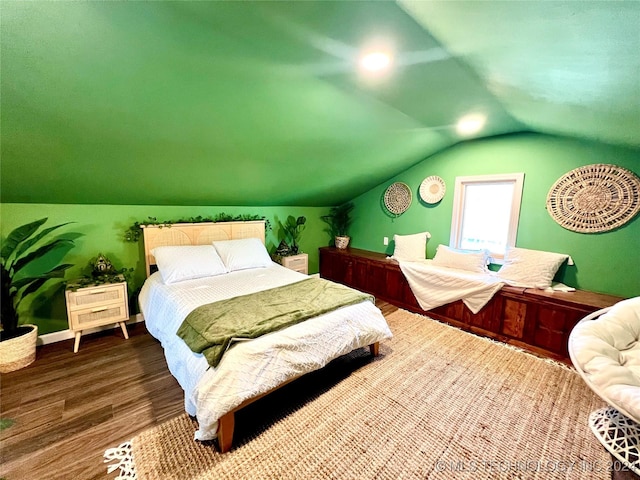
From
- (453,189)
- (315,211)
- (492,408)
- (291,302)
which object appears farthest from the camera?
(315,211)

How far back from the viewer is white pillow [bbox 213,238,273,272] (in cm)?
301

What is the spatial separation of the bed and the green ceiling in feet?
3.41

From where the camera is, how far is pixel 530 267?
2.64 m

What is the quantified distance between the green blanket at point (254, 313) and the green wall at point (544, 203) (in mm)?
2059

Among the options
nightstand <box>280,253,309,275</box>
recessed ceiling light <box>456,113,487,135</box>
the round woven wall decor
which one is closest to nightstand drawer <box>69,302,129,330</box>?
nightstand <box>280,253,309,275</box>

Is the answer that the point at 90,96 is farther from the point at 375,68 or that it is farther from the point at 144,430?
the point at 144,430

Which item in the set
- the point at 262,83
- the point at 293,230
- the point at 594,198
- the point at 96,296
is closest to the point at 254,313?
the point at 262,83

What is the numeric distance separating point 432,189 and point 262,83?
109 inches

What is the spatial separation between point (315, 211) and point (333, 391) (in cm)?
313

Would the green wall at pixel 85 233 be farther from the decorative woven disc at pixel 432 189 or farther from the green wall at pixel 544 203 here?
the green wall at pixel 544 203

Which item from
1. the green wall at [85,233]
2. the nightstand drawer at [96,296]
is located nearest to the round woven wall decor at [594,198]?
the green wall at [85,233]

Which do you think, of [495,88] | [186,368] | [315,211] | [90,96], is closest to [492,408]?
[186,368]

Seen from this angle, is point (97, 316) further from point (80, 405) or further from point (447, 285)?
point (447, 285)

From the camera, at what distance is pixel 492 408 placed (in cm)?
175
